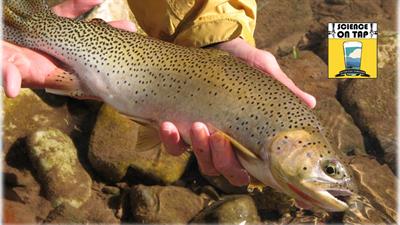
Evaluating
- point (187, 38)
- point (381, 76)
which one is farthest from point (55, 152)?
point (381, 76)

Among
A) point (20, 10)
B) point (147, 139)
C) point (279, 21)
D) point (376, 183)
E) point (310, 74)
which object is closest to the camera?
point (147, 139)

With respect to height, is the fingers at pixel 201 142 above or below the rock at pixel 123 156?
above

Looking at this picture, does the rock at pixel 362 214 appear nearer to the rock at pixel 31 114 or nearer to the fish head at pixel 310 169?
the fish head at pixel 310 169

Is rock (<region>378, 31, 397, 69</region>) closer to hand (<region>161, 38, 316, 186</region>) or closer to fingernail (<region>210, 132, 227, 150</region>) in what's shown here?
hand (<region>161, 38, 316, 186</region>)

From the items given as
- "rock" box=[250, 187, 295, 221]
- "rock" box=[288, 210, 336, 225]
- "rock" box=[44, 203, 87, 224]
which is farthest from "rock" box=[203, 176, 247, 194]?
"rock" box=[44, 203, 87, 224]

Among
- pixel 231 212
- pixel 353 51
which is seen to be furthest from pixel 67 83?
pixel 353 51

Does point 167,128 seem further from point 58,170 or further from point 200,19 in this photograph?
point 58,170

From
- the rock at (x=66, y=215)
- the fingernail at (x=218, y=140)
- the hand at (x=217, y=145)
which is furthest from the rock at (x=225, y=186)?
the fingernail at (x=218, y=140)
